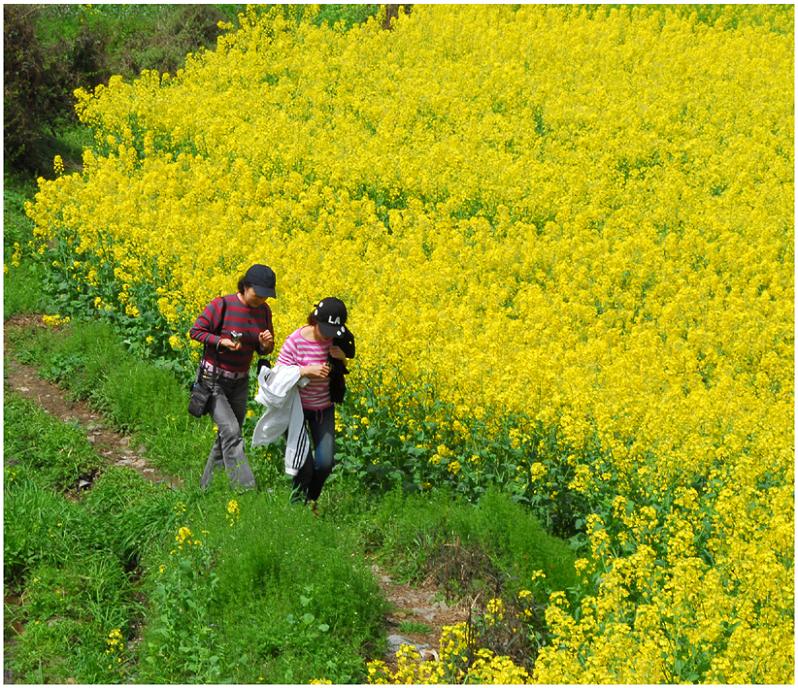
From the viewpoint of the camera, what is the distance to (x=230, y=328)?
7.33m

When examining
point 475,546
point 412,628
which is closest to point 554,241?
point 475,546

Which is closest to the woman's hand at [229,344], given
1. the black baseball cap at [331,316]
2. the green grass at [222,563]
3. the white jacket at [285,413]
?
the white jacket at [285,413]

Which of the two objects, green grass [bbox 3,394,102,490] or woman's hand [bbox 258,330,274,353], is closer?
woman's hand [bbox 258,330,274,353]

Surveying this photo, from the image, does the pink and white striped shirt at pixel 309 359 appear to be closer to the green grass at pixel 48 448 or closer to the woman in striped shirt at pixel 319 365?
the woman in striped shirt at pixel 319 365

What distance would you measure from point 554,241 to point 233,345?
6420mm

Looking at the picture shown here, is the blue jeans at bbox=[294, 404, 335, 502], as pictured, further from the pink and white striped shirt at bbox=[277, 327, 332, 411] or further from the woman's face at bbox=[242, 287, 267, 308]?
the woman's face at bbox=[242, 287, 267, 308]

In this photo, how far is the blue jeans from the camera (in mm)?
7266

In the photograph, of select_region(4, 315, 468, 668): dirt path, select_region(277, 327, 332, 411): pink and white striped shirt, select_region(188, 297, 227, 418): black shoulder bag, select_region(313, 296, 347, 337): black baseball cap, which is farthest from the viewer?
select_region(188, 297, 227, 418): black shoulder bag

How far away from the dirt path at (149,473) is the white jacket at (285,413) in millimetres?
958

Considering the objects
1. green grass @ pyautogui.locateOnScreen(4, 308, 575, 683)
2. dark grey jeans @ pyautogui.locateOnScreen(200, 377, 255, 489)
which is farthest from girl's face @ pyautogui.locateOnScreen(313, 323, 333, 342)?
green grass @ pyautogui.locateOnScreen(4, 308, 575, 683)

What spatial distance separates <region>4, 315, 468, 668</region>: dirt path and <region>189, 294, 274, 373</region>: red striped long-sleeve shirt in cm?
144

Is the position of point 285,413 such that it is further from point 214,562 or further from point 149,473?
point 149,473

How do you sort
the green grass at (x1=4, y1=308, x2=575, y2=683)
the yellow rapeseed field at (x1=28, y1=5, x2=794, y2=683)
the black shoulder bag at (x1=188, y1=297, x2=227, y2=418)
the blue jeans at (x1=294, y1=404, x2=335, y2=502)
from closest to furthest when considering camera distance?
the green grass at (x1=4, y1=308, x2=575, y2=683) < the yellow rapeseed field at (x1=28, y1=5, x2=794, y2=683) < the blue jeans at (x1=294, y1=404, x2=335, y2=502) < the black shoulder bag at (x1=188, y1=297, x2=227, y2=418)

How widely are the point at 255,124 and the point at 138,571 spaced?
392 inches
